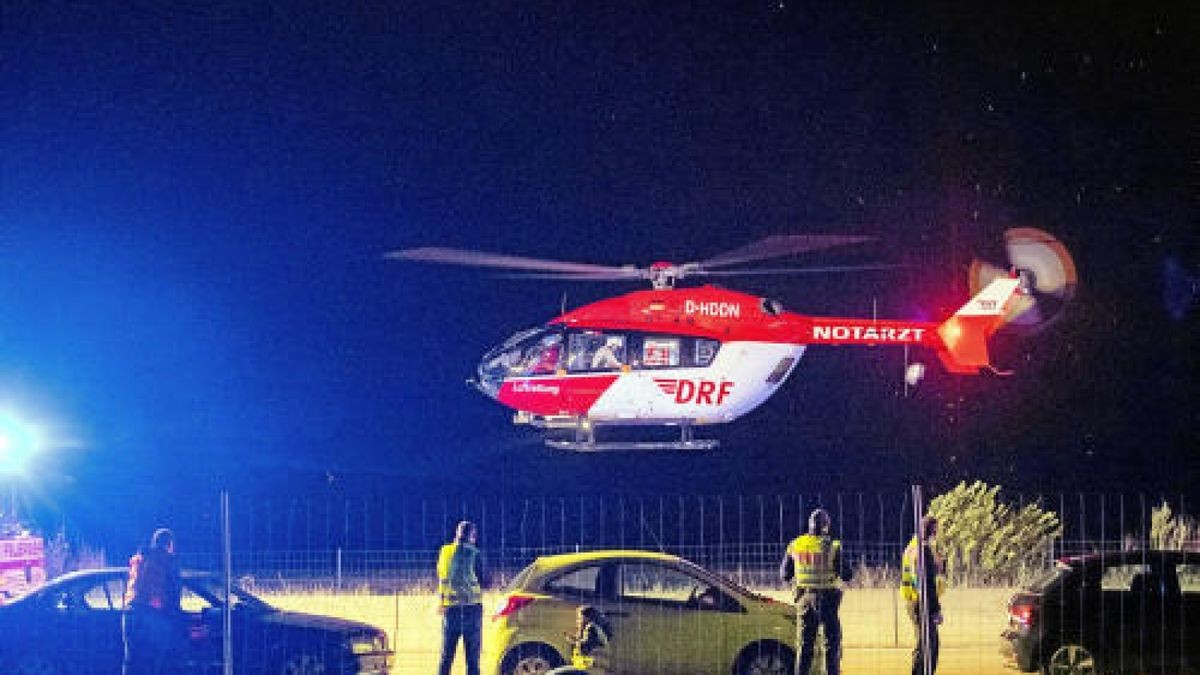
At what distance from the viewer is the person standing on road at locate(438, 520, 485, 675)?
12062 mm

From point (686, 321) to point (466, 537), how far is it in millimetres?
8285

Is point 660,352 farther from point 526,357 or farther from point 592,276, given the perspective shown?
point 526,357

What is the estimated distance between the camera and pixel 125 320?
21938 millimetres

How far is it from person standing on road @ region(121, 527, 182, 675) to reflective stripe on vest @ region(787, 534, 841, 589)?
4779 millimetres

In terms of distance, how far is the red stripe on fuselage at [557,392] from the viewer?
20.2 m

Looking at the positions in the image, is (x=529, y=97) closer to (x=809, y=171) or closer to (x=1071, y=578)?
(x=809, y=171)

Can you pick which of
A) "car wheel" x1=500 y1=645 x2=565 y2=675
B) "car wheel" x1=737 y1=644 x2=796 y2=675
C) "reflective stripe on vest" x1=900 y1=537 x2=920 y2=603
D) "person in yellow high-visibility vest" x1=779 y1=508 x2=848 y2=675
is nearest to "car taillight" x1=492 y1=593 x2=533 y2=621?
"car wheel" x1=500 y1=645 x2=565 y2=675

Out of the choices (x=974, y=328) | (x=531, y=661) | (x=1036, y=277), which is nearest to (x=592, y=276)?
(x=974, y=328)

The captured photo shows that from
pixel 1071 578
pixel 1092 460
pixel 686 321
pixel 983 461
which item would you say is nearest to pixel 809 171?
pixel 686 321

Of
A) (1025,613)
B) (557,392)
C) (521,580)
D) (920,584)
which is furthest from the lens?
(557,392)

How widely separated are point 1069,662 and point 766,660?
7.46 ft

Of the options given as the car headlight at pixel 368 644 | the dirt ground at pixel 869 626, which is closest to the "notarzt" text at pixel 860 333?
the dirt ground at pixel 869 626

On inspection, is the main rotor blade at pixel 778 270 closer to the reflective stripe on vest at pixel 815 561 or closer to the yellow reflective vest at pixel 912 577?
the yellow reflective vest at pixel 912 577

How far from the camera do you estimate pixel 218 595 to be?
12.4 m
